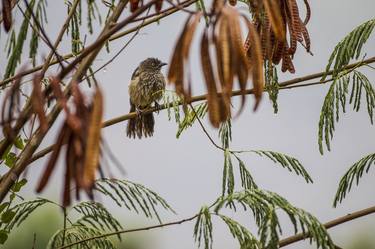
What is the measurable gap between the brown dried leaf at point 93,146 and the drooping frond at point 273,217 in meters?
0.85

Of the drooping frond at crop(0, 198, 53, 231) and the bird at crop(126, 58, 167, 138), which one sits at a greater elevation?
the bird at crop(126, 58, 167, 138)

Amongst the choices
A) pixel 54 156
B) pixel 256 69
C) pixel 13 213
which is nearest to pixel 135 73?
pixel 13 213

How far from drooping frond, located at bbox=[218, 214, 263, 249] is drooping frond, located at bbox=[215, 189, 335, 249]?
0.09 metres

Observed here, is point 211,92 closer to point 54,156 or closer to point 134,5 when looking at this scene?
point 54,156

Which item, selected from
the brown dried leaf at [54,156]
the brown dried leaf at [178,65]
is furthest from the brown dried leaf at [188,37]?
the brown dried leaf at [54,156]

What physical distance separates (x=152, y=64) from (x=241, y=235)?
5.97m

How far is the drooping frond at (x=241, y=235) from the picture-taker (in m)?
2.36

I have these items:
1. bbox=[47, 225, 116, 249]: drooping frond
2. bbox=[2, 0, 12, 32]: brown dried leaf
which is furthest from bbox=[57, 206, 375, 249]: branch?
bbox=[2, 0, 12, 32]: brown dried leaf

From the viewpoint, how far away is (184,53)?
1380 mm

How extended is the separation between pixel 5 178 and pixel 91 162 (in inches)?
28.6

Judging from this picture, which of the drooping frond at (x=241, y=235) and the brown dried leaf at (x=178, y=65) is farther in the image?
the drooping frond at (x=241, y=235)

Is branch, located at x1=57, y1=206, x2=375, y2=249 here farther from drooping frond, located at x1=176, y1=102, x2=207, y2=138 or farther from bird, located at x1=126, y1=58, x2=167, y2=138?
bird, located at x1=126, y1=58, x2=167, y2=138

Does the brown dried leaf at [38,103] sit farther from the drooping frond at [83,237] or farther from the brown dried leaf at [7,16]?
the drooping frond at [83,237]

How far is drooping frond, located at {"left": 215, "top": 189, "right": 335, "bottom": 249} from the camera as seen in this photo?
2.05 metres
